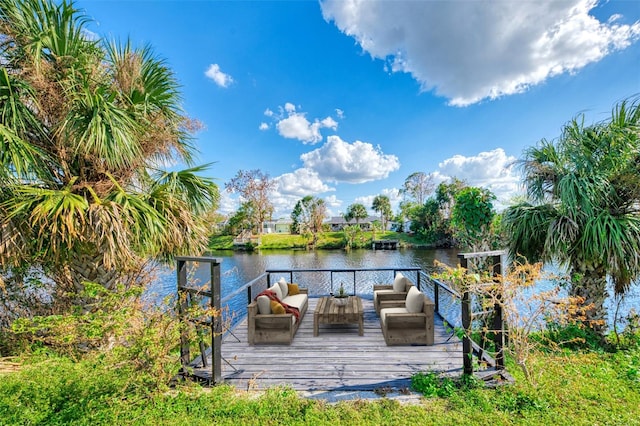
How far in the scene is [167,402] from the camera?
7.94ft

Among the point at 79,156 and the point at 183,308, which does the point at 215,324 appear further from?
the point at 79,156

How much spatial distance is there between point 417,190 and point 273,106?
2943 centimetres

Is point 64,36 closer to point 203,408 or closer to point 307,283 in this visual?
point 203,408

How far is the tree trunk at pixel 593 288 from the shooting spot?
13.3 feet

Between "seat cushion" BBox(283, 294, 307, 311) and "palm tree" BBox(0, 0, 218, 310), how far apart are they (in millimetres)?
1865

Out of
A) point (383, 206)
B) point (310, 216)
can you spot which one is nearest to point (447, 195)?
point (310, 216)

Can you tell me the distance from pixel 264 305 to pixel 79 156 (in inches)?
130

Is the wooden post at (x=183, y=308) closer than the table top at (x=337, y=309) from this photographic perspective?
Yes

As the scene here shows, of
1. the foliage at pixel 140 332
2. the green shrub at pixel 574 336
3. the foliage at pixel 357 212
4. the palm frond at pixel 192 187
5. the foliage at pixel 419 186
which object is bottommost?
the green shrub at pixel 574 336

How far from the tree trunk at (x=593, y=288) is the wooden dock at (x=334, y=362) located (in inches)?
90.8

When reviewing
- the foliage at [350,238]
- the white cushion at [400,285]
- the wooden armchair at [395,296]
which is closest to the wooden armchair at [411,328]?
the wooden armchair at [395,296]

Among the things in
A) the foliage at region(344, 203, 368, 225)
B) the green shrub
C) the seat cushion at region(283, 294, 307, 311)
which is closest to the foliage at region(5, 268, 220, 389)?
the seat cushion at region(283, 294, 307, 311)

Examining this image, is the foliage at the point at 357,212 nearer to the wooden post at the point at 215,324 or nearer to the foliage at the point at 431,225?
the foliage at the point at 431,225

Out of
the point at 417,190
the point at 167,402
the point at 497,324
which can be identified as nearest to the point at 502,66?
the point at 497,324
